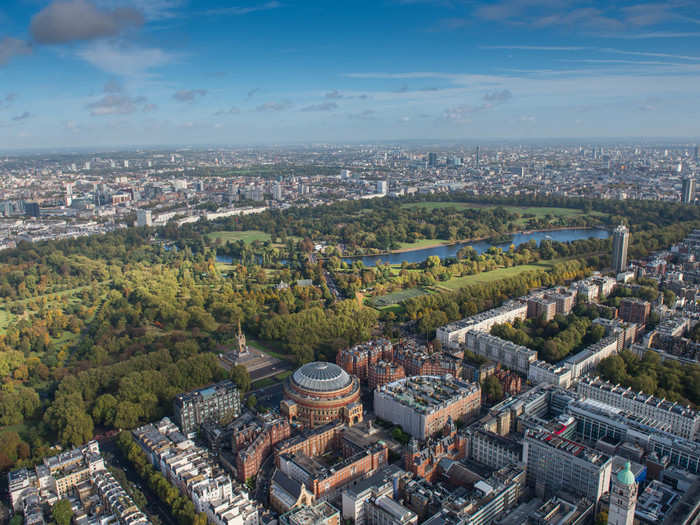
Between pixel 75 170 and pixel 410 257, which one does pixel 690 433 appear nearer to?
pixel 410 257

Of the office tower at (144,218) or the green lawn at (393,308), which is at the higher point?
the office tower at (144,218)

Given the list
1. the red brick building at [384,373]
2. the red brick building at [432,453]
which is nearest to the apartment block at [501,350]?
the red brick building at [384,373]

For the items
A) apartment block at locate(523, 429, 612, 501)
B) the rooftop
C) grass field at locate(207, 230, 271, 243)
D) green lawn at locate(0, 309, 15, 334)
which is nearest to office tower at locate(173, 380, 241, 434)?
the rooftop

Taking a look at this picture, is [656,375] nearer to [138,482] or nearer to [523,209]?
[138,482]

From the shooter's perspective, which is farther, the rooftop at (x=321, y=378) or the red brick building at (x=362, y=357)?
the red brick building at (x=362, y=357)

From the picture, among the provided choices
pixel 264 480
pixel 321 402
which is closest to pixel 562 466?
pixel 321 402

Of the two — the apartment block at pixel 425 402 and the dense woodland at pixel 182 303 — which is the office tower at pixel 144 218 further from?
the apartment block at pixel 425 402
